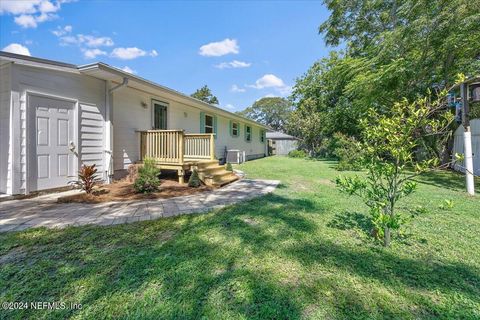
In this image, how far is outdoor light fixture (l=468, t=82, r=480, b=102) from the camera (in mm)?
5418

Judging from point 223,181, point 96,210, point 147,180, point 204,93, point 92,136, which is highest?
point 204,93

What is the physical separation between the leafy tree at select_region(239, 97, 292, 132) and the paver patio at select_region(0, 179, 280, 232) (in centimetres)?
4807

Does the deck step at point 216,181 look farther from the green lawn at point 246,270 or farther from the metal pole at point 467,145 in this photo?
the metal pole at point 467,145

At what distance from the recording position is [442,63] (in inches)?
342

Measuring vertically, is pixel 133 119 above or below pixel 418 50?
below

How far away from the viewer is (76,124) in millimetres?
5465

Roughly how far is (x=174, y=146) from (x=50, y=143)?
2.70m

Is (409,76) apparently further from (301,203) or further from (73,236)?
(73,236)

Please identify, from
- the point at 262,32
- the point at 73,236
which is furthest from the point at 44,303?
the point at 262,32

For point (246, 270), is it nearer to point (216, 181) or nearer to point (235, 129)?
point (216, 181)

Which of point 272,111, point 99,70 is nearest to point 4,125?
point 99,70

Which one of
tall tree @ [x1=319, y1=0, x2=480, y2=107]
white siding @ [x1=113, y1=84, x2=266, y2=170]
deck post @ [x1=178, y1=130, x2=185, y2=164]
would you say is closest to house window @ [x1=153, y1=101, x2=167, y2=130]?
white siding @ [x1=113, y1=84, x2=266, y2=170]

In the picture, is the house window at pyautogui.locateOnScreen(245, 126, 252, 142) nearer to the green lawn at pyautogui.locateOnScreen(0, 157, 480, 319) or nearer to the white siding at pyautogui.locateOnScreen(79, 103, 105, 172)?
the white siding at pyautogui.locateOnScreen(79, 103, 105, 172)

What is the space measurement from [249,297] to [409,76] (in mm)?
10461
